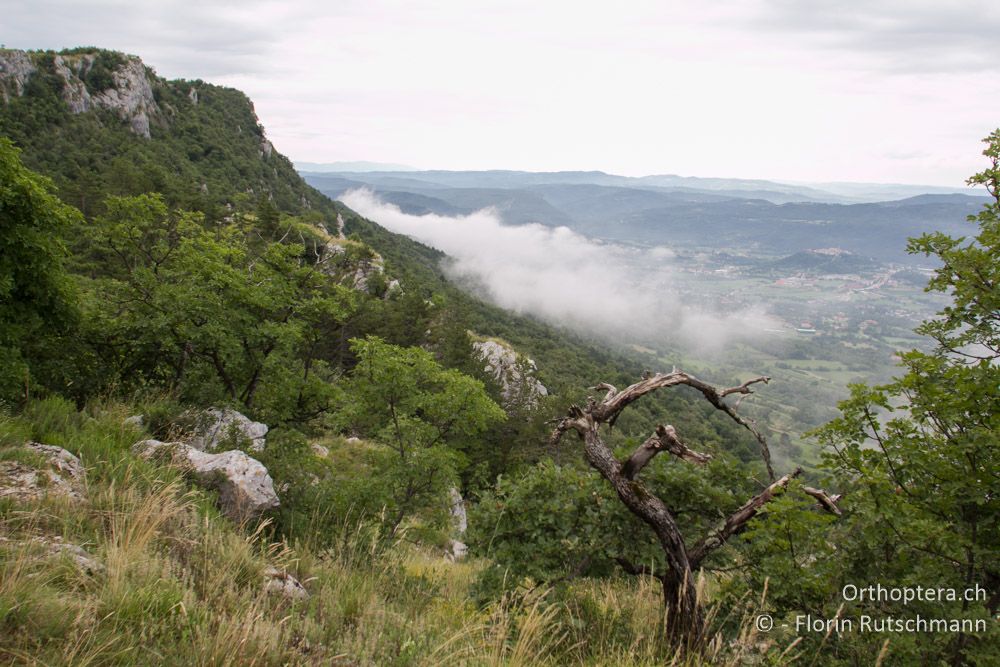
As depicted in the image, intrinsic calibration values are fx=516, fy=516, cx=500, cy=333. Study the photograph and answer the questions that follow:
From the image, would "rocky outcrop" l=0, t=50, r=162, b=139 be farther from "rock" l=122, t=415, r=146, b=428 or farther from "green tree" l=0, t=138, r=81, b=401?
"rock" l=122, t=415, r=146, b=428

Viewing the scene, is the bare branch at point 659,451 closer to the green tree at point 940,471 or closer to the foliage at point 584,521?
the foliage at point 584,521

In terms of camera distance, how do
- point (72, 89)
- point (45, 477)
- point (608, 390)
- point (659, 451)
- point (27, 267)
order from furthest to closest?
1. point (72, 89)
2. point (27, 267)
3. point (608, 390)
4. point (659, 451)
5. point (45, 477)

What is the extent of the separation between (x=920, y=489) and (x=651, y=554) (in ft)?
6.71

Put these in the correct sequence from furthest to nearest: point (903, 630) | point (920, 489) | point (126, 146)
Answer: point (126, 146), point (920, 489), point (903, 630)

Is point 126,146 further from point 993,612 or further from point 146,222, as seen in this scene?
point 993,612

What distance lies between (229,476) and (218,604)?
117 inches

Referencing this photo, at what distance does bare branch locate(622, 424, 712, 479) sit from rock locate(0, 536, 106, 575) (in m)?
3.85

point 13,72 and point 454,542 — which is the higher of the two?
point 13,72

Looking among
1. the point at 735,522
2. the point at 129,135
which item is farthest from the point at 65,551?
the point at 129,135

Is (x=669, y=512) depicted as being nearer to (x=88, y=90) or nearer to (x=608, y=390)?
(x=608, y=390)

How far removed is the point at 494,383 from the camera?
3234 centimetres

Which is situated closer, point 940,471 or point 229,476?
point 940,471

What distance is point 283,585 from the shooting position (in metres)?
3.63

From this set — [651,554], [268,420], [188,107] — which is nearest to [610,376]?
[268,420]
